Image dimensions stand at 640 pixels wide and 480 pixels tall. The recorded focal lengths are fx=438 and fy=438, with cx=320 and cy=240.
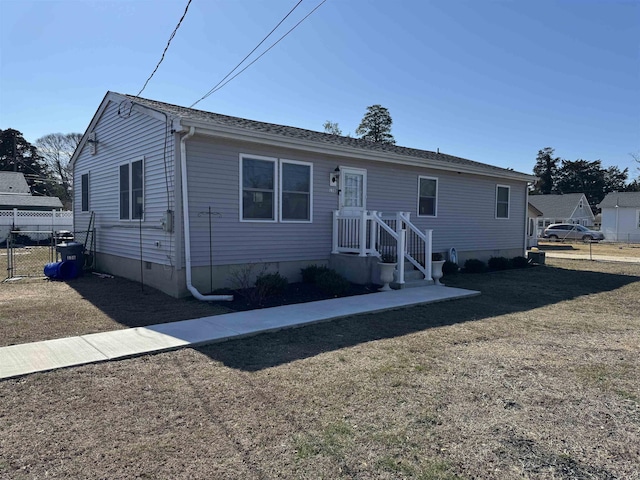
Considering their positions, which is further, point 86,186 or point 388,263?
point 86,186

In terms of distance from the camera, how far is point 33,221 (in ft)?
80.6

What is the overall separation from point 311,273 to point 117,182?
17.0 ft

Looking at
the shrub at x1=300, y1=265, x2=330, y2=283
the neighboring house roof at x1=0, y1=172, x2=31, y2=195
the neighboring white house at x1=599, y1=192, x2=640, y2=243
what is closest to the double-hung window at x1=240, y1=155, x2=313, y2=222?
the shrub at x1=300, y1=265, x2=330, y2=283

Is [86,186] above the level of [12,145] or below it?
below

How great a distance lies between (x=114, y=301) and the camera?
25.9 ft

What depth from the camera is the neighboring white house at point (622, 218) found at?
35969 millimetres

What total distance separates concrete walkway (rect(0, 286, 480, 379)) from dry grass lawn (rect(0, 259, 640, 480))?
246mm

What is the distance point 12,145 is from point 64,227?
29.2 metres

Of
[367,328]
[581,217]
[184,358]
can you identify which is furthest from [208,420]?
[581,217]

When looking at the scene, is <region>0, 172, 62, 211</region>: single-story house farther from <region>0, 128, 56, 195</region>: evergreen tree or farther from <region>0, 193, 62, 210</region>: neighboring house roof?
<region>0, 128, 56, 195</region>: evergreen tree

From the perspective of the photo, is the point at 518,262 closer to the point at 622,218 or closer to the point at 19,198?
the point at 622,218

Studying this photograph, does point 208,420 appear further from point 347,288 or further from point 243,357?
point 347,288

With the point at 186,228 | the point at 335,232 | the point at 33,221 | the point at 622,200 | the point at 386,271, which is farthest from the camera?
the point at 622,200

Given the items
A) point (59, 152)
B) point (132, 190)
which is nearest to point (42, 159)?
point (59, 152)
